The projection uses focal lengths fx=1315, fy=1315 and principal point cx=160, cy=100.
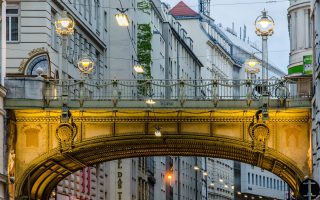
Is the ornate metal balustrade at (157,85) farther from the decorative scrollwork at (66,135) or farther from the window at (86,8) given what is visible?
the window at (86,8)

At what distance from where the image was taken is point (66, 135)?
2103 inches

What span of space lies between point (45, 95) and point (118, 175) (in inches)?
1407

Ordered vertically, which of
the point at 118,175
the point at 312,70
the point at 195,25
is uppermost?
the point at 195,25

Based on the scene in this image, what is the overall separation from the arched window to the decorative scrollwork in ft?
23.4

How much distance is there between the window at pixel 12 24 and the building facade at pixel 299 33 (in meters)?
13.2

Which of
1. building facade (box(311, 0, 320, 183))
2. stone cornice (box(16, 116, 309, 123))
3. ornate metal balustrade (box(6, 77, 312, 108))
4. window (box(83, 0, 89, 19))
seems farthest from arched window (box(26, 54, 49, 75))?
window (box(83, 0, 89, 19))

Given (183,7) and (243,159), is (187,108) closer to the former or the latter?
(243,159)

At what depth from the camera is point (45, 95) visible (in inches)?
2087

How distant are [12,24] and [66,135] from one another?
39.7 ft

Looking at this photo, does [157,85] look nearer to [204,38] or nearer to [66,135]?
[66,135]

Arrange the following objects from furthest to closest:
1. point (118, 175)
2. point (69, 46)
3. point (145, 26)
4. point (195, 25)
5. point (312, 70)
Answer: point (195, 25) → point (145, 26) → point (118, 175) → point (69, 46) → point (312, 70)

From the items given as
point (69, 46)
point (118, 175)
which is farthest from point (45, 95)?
point (118, 175)

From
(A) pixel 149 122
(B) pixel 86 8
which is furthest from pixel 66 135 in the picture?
(B) pixel 86 8

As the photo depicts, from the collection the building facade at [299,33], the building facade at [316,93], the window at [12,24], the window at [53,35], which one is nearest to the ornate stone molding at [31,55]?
the window at [12,24]
